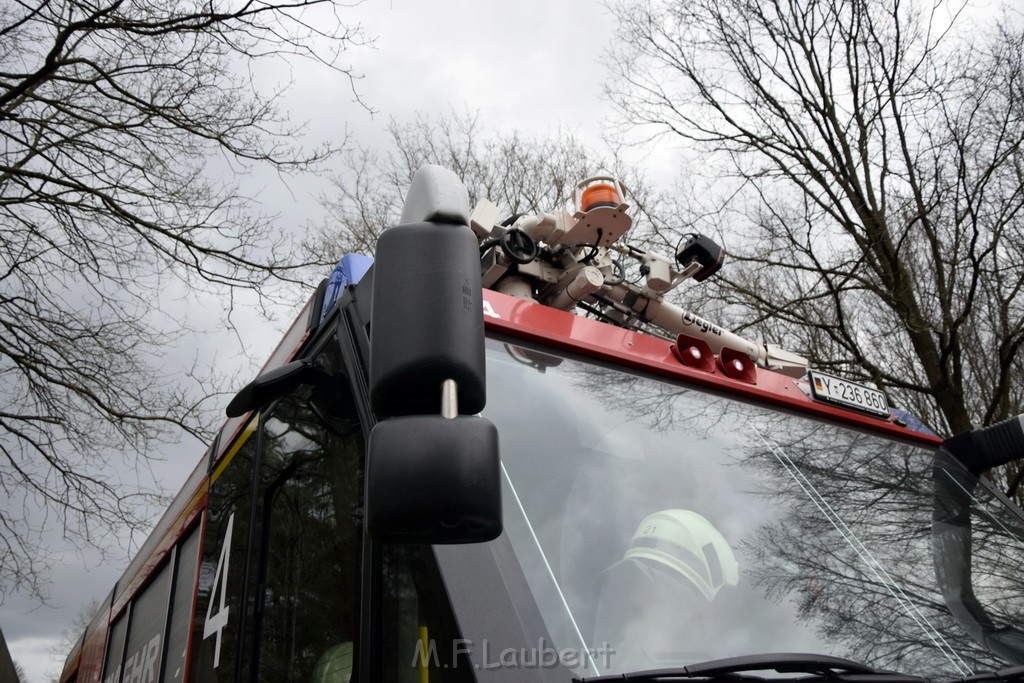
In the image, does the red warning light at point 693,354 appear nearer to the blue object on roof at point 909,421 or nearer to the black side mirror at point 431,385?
the blue object on roof at point 909,421

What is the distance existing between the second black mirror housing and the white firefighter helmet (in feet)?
2.18

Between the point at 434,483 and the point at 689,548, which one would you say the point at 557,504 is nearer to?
the point at 689,548

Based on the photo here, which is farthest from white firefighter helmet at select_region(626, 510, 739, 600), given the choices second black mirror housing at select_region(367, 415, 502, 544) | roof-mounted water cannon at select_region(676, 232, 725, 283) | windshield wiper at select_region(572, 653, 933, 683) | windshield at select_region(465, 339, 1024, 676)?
roof-mounted water cannon at select_region(676, 232, 725, 283)

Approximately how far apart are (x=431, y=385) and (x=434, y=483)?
0.76ft

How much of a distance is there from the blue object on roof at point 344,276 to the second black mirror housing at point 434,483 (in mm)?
1256

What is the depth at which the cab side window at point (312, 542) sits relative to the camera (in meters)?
2.29

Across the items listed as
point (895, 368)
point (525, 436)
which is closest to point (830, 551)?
point (525, 436)

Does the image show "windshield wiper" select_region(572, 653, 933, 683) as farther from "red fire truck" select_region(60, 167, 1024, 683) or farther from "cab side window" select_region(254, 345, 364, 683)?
"cab side window" select_region(254, 345, 364, 683)

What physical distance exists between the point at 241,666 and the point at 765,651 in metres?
1.55

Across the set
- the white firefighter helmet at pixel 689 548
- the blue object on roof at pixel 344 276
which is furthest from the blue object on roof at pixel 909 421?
the blue object on roof at pixel 344 276

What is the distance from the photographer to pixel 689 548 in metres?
2.29

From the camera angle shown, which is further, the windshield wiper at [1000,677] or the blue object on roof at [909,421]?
the blue object on roof at [909,421]

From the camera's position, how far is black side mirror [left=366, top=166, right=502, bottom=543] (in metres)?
1.61

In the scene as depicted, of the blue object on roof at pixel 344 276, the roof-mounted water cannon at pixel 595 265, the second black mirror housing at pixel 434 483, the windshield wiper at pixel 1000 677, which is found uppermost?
the roof-mounted water cannon at pixel 595 265
